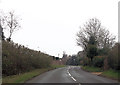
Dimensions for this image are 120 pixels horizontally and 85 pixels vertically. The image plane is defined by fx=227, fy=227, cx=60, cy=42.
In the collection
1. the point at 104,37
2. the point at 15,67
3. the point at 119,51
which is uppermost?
the point at 104,37

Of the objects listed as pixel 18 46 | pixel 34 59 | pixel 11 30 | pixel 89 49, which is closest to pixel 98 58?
pixel 89 49

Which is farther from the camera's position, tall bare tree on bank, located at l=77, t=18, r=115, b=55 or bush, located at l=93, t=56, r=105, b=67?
tall bare tree on bank, located at l=77, t=18, r=115, b=55

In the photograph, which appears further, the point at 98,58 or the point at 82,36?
the point at 82,36

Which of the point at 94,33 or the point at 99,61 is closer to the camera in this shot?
the point at 99,61

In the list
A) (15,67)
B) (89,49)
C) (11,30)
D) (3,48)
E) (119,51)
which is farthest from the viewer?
(11,30)

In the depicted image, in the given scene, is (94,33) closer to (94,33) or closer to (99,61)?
(94,33)

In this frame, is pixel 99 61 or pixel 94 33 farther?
pixel 94 33

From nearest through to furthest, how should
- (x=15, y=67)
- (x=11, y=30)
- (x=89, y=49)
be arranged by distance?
(x=15, y=67)
(x=89, y=49)
(x=11, y=30)

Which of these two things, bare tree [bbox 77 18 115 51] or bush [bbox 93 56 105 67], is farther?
bare tree [bbox 77 18 115 51]

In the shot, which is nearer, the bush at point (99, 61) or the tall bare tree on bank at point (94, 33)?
the bush at point (99, 61)

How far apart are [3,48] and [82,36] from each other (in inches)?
1679

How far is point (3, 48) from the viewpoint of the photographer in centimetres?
2625

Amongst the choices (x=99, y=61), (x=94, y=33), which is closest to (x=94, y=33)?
(x=94, y=33)

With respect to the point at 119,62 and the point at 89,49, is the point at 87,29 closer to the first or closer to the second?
the point at 89,49
